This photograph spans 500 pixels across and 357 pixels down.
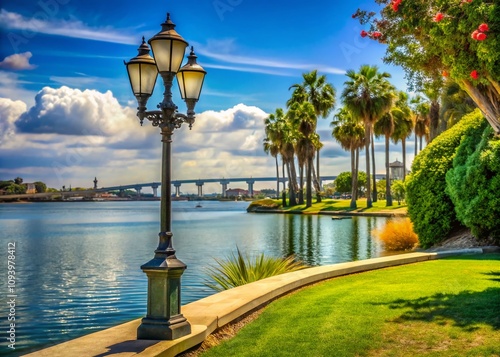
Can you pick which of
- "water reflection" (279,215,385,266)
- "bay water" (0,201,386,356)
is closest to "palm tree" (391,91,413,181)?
"water reflection" (279,215,385,266)

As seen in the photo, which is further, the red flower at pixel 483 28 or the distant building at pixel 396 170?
the distant building at pixel 396 170

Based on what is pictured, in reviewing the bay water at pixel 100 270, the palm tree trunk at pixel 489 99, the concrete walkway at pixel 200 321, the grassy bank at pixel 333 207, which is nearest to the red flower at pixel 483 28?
the palm tree trunk at pixel 489 99

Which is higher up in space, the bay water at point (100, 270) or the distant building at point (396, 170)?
the distant building at point (396, 170)

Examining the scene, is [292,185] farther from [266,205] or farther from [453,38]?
[453,38]

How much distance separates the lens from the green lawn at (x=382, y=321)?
283 inches

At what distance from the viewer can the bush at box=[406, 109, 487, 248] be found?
19.8m

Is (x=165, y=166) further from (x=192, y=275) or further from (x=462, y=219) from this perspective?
(x=462, y=219)

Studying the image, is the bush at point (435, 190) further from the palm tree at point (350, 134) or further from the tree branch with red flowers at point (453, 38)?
the palm tree at point (350, 134)

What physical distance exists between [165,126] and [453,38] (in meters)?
4.64

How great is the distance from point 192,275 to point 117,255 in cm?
809

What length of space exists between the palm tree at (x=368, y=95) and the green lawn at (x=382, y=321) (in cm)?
4566

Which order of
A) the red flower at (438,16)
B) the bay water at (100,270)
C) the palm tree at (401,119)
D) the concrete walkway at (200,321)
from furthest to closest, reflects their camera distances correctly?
the palm tree at (401,119)
the bay water at (100,270)
the red flower at (438,16)
the concrete walkway at (200,321)

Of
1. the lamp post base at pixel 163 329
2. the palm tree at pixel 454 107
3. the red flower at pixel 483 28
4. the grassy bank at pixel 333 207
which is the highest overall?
the palm tree at pixel 454 107

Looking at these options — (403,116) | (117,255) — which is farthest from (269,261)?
(403,116)
